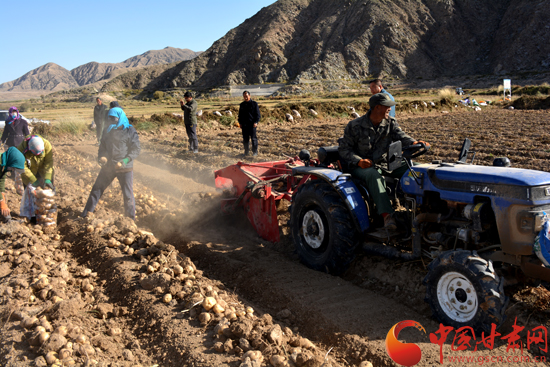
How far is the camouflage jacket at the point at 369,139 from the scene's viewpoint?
4.29m

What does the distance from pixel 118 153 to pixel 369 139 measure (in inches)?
145

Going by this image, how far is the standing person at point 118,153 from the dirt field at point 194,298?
16.3 inches

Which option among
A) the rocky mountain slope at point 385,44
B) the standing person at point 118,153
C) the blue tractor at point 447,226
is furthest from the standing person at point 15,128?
the rocky mountain slope at point 385,44

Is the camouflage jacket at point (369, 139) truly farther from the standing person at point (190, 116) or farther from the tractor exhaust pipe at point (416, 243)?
the standing person at point (190, 116)

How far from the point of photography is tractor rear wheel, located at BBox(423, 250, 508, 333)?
2791mm

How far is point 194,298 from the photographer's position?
11.3 ft

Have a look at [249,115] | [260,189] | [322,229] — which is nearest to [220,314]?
[322,229]

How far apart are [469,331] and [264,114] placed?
17.6 meters

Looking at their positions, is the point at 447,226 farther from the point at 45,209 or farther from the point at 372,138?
the point at 45,209

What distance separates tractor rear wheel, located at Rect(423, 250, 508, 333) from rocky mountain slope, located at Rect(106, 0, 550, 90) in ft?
202

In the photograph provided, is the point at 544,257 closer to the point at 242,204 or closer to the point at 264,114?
the point at 242,204

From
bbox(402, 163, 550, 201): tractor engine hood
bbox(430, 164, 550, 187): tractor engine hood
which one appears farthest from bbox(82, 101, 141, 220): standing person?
bbox(430, 164, 550, 187): tractor engine hood

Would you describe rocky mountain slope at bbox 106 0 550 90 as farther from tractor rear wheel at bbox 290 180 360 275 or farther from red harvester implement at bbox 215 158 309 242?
tractor rear wheel at bbox 290 180 360 275

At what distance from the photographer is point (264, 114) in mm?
19797
